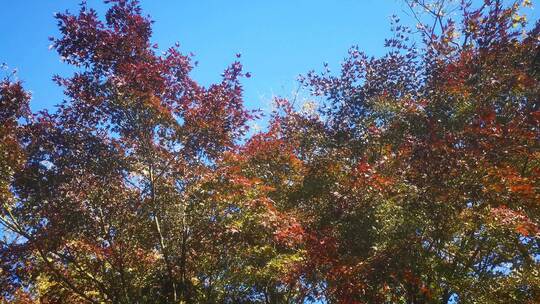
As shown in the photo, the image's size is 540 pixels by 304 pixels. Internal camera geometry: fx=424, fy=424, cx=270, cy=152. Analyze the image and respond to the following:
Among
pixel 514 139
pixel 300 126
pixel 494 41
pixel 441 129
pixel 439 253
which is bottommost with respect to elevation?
pixel 439 253

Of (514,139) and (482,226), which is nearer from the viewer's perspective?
(514,139)

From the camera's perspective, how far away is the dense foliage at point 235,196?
7363mm

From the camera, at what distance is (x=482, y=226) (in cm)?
793

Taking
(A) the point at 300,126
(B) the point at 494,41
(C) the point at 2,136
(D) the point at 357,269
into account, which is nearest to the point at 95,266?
(C) the point at 2,136

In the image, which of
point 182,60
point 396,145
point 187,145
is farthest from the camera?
point 396,145

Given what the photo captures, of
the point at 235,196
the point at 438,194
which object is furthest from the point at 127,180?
the point at 438,194

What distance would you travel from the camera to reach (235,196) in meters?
8.12

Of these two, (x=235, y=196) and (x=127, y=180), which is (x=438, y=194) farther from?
(x=127, y=180)

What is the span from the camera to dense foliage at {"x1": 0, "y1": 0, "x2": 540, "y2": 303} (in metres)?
7.36

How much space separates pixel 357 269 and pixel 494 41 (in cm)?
751

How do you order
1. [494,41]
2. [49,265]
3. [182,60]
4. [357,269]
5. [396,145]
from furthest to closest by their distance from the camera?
1. [494,41]
2. [396,145]
3. [182,60]
4. [49,265]
5. [357,269]

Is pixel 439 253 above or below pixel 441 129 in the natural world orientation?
below

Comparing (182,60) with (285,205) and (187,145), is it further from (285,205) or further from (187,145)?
(285,205)

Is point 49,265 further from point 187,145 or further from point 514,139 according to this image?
point 514,139
